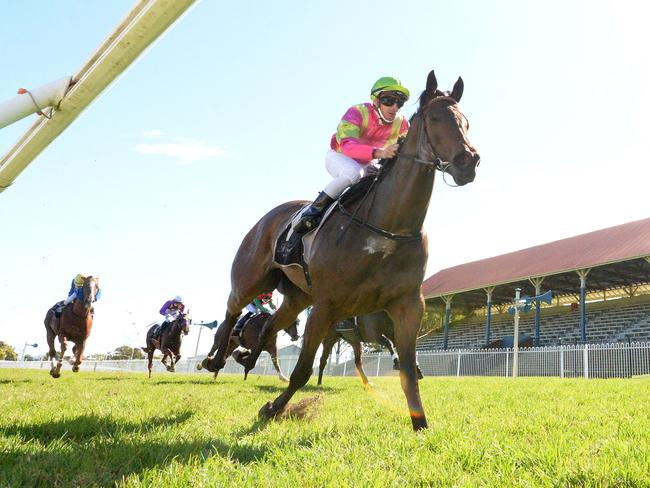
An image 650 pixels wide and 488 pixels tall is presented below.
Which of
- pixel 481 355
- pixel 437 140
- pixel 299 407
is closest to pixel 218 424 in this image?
pixel 299 407

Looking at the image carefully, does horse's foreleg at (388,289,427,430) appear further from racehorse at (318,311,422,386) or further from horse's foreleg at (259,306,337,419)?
racehorse at (318,311,422,386)

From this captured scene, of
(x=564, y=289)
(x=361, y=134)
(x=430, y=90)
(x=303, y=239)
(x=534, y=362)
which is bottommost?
(x=534, y=362)

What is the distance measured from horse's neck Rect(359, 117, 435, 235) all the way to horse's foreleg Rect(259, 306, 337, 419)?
882 mm

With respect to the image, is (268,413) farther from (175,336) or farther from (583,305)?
(583,305)

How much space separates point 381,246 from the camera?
A: 413 centimetres

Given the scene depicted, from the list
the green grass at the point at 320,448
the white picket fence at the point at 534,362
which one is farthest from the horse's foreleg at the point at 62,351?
the white picket fence at the point at 534,362

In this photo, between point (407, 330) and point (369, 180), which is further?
point (369, 180)

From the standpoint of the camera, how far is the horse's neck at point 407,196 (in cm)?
417

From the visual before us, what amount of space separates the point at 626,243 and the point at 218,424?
27.5 m

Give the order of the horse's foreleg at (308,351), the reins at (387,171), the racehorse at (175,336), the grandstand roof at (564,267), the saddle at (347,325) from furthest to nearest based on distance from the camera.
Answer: the grandstand roof at (564,267) → the racehorse at (175,336) → the saddle at (347,325) → the horse's foreleg at (308,351) → the reins at (387,171)

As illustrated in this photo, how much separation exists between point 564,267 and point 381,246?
26425 mm

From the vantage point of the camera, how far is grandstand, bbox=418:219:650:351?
2712 cm

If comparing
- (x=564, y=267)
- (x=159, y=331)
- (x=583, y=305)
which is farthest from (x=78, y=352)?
(x=564, y=267)

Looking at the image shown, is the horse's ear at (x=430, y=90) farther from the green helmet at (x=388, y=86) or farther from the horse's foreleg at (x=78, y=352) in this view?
the horse's foreleg at (x=78, y=352)
